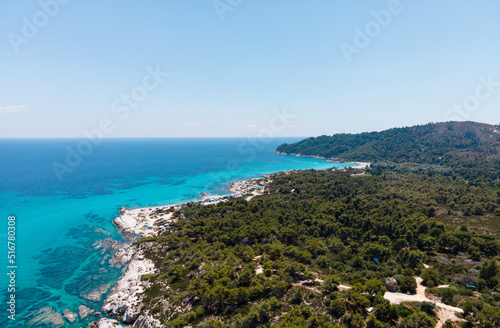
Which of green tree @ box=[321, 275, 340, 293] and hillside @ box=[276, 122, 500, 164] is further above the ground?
hillside @ box=[276, 122, 500, 164]

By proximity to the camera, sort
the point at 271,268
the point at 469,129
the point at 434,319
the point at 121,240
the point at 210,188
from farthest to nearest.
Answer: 1. the point at 469,129
2. the point at 210,188
3. the point at 121,240
4. the point at 271,268
5. the point at 434,319

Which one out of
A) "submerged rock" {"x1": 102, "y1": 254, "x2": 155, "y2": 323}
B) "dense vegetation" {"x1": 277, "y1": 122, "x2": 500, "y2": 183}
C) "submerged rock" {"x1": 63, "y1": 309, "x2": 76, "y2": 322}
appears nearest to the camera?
"submerged rock" {"x1": 63, "y1": 309, "x2": 76, "y2": 322}

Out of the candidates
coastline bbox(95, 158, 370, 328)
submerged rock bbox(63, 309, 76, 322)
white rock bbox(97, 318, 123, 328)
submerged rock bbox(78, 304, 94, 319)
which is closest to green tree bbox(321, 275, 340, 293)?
coastline bbox(95, 158, 370, 328)

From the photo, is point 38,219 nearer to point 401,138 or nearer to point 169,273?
point 169,273

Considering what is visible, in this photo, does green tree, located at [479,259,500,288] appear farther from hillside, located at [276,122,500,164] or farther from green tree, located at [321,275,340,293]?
hillside, located at [276,122,500,164]

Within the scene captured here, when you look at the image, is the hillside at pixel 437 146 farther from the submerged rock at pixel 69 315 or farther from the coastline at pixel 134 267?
the submerged rock at pixel 69 315

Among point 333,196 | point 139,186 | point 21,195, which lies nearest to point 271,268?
point 333,196
